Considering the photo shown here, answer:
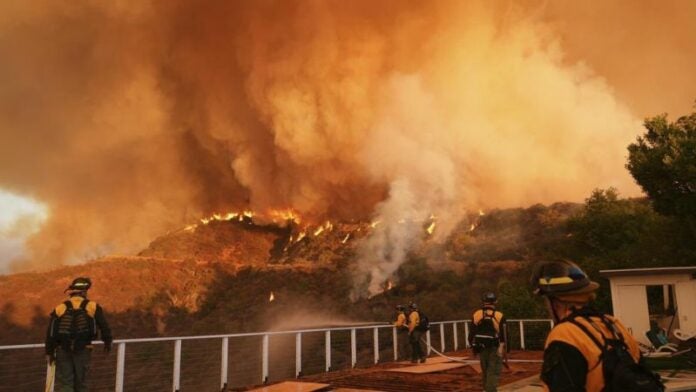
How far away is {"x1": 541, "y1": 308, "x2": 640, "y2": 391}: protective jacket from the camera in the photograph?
203cm

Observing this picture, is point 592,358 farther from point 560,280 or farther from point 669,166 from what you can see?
point 669,166

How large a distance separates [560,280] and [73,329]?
6.00 m

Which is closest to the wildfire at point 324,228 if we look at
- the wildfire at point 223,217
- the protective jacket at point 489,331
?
the wildfire at point 223,217

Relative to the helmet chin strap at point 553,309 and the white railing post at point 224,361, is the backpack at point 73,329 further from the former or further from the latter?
the helmet chin strap at point 553,309

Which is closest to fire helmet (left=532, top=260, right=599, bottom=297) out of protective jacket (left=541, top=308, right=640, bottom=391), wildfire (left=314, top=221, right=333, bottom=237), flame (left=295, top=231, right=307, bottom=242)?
protective jacket (left=541, top=308, right=640, bottom=391)

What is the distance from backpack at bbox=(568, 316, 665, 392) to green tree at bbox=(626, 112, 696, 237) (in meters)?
22.8

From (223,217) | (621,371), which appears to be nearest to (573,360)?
(621,371)

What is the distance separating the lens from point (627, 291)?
13398mm

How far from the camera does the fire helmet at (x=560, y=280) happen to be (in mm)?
2354

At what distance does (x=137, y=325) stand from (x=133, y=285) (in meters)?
11.7

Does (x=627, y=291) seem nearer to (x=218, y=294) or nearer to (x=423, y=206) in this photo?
(x=423, y=206)

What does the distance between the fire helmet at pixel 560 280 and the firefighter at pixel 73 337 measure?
225 inches

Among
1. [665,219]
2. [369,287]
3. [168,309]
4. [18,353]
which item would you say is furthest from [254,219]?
[665,219]

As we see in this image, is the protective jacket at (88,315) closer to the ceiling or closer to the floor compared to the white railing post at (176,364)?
closer to the ceiling
